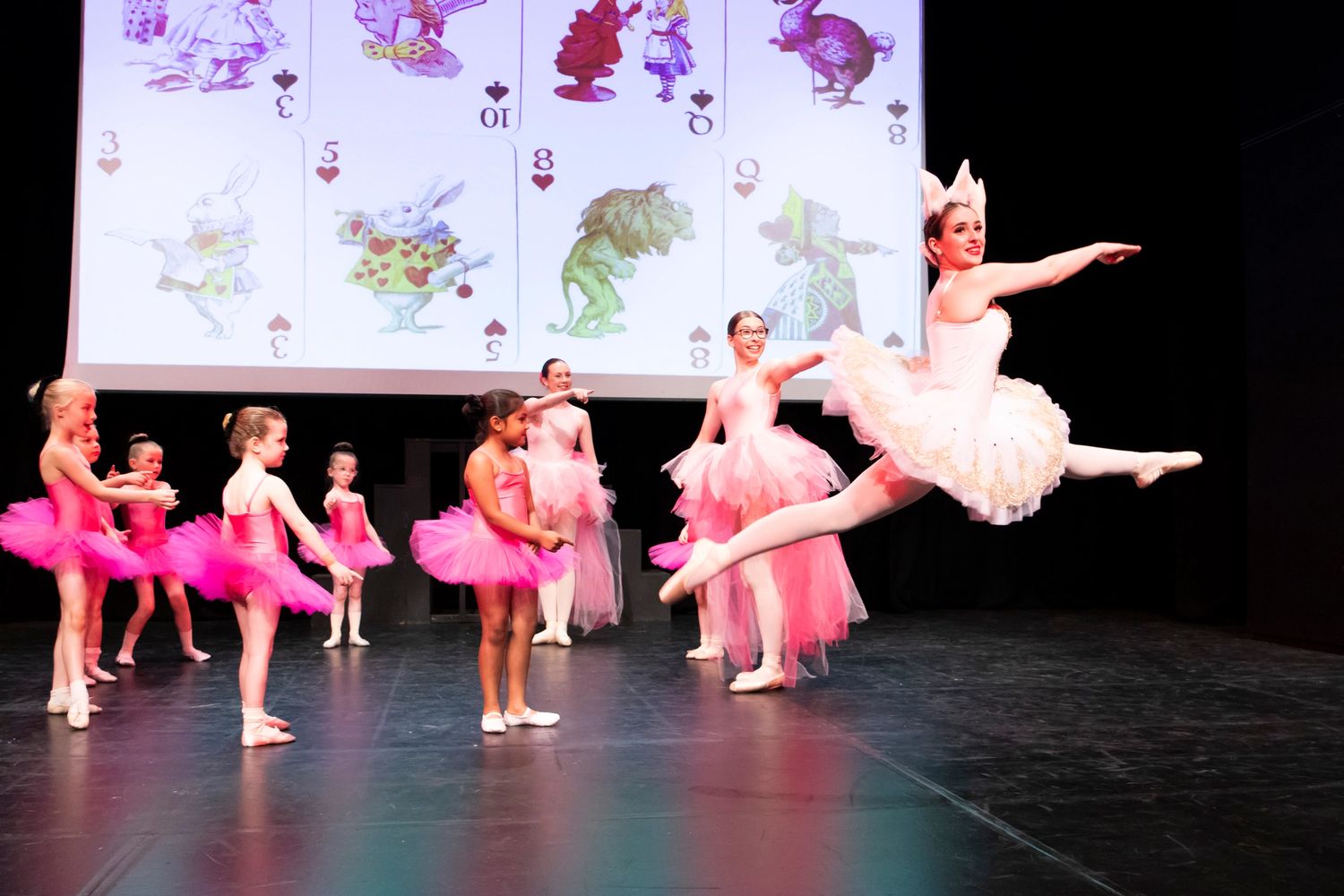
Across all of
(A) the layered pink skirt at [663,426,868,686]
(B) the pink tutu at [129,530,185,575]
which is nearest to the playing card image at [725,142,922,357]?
(A) the layered pink skirt at [663,426,868,686]

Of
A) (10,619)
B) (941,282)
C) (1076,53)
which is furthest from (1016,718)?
(10,619)

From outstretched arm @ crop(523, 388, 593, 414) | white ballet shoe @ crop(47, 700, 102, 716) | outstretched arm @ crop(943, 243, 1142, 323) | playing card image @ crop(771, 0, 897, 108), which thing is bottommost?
white ballet shoe @ crop(47, 700, 102, 716)

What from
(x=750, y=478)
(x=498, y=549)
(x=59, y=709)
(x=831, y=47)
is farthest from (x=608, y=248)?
(x=59, y=709)

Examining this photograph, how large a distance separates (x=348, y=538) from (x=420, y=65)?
7.85ft

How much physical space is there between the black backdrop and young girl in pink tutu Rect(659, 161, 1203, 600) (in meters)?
3.93

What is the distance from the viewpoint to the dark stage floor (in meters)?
2.24

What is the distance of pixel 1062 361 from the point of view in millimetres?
7379

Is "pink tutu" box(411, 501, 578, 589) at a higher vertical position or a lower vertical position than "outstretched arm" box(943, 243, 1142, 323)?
lower

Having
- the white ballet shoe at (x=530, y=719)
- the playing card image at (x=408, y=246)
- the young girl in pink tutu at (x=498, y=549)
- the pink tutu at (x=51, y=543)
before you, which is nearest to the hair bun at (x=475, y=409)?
the young girl in pink tutu at (x=498, y=549)

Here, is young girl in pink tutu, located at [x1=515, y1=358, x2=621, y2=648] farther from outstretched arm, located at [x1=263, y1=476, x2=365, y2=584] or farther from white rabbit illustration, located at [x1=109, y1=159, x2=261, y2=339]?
outstretched arm, located at [x1=263, y1=476, x2=365, y2=584]

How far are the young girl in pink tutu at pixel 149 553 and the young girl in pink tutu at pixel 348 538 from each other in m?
0.63

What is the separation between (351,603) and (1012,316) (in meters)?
4.37

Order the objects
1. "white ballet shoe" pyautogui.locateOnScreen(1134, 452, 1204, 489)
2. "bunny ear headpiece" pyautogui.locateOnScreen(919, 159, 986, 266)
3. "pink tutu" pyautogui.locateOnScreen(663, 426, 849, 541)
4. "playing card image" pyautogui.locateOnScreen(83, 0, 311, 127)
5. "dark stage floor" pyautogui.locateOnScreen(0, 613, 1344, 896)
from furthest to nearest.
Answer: "playing card image" pyautogui.locateOnScreen(83, 0, 311, 127)
"pink tutu" pyautogui.locateOnScreen(663, 426, 849, 541)
"bunny ear headpiece" pyautogui.locateOnScreen(919, 159, 986, 266)
"white ballet shoe" pyautogui.locateOnScreen(1134, 452, 1204, 489)
"dark stage floor" pyautogui.locateOnScreen(0, 613, 1344, 896)

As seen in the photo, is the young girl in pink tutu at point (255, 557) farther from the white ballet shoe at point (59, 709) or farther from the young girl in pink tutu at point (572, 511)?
the young girl in pink tutu at point (572, 511)
